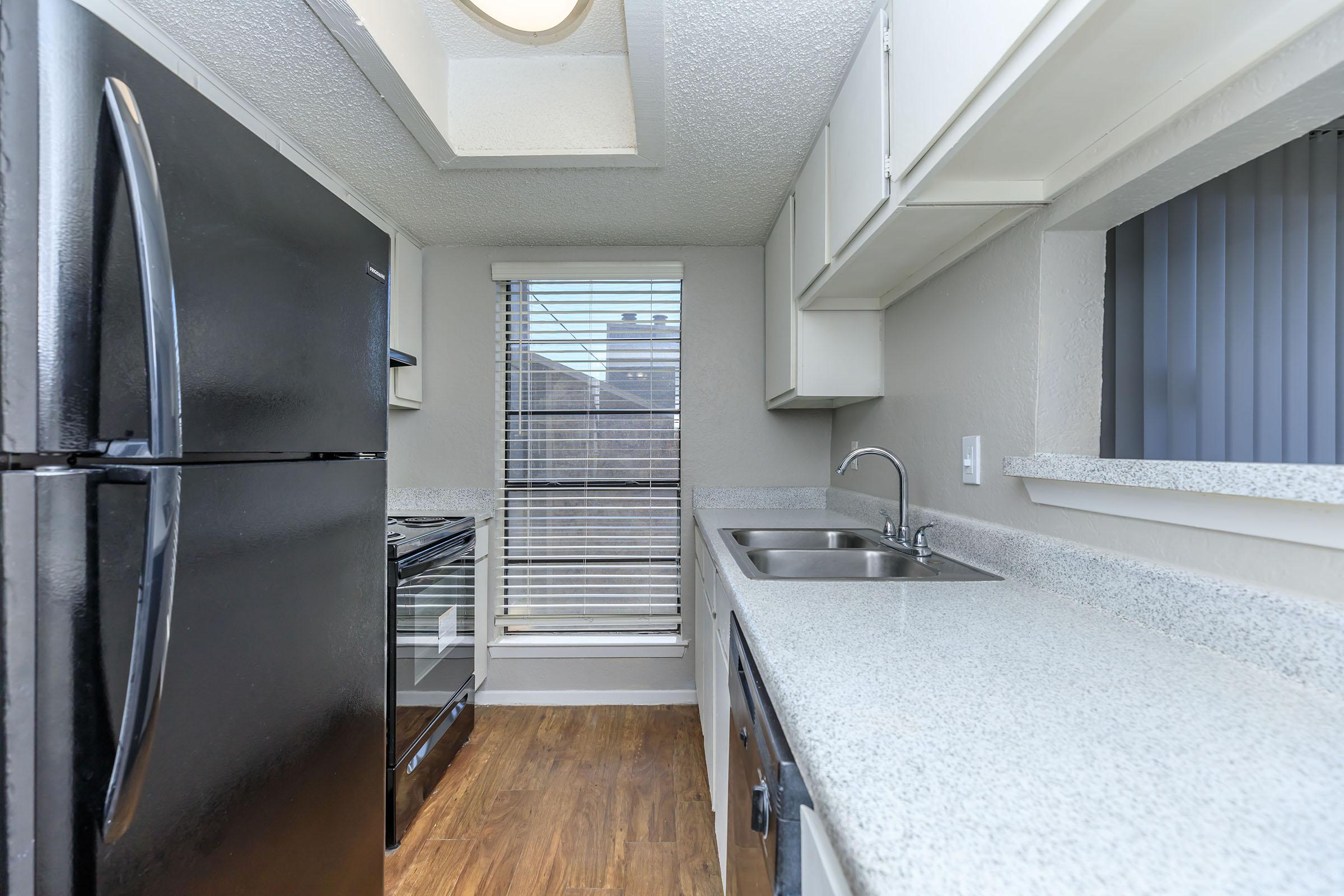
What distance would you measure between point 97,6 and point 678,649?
9.03 feet

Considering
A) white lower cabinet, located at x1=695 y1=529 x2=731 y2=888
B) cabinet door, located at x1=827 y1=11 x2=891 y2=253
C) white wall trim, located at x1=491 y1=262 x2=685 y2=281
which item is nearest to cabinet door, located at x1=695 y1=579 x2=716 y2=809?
white lower cabinet, located at x1=695 y1=529 x2=731 y2=888

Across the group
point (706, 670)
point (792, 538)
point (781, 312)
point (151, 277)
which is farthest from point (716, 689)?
point (151, 277)

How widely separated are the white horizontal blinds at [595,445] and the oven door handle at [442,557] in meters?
0.48

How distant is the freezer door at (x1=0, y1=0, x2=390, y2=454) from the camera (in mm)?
566

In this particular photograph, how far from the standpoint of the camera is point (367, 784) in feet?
3.69

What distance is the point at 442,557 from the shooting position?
2.07 m

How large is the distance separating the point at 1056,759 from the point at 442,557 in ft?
6.33

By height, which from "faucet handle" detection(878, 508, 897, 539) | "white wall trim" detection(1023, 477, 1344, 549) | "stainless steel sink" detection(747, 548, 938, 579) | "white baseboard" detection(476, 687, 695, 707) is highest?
"white wall trim" detection(1023, 477, 1344, 549)

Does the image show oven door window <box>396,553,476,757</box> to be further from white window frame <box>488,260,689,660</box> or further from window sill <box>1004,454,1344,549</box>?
window sill <box>1004,454,1344,549</box>

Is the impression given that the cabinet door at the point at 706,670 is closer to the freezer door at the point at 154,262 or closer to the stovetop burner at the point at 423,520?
the stovetop burner at the point at 423,520

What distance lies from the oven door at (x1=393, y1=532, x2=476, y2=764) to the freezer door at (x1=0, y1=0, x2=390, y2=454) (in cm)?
103

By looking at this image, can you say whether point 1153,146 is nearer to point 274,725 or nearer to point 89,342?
point 89,342

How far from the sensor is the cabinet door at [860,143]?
4.06 ft

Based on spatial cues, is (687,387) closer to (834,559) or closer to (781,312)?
(781,312)
